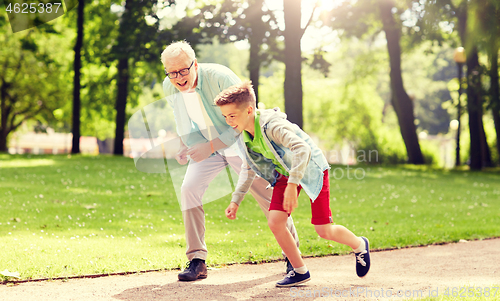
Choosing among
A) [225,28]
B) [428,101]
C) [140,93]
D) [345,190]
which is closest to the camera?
[345,190]

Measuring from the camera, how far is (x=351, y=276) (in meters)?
4.71

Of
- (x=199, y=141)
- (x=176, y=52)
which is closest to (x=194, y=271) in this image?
(x=199, y=141)

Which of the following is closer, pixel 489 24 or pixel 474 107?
pixel 489 24

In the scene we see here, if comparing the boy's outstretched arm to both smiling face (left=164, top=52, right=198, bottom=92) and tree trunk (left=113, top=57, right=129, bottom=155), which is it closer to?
smiling face (left=164, top=52, right=198, bottom=92)

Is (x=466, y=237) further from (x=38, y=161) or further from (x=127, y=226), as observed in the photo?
(x=38, y=161)

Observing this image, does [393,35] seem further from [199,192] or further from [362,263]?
[199,192]

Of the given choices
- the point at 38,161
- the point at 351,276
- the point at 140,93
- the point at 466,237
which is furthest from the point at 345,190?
the point at 140,93

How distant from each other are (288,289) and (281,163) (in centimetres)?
113

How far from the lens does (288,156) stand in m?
3.89

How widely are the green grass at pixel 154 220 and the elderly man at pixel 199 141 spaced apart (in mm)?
717

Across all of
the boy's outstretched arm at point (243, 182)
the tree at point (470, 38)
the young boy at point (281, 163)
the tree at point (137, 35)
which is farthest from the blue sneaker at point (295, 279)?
the tree at point (470, 38)

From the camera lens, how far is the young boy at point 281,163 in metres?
3.75

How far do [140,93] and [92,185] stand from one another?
15.2 m

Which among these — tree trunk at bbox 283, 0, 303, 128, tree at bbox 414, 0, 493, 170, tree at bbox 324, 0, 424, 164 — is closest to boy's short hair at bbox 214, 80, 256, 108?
tree trunk at bbox 283, 0, 303, 128
